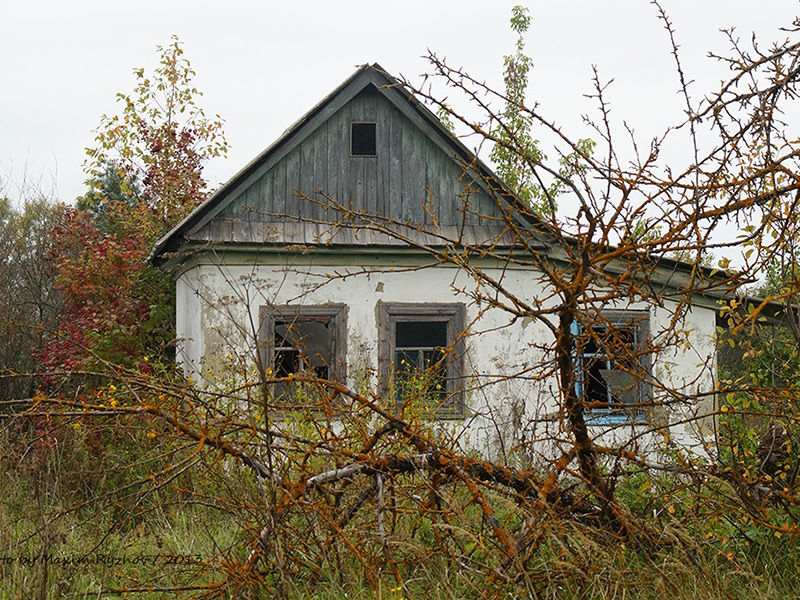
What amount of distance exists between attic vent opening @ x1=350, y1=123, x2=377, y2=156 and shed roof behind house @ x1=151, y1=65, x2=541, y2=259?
0.67 feet

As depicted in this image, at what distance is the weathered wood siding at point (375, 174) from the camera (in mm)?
10258

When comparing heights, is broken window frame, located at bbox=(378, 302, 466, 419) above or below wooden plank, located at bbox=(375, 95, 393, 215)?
below

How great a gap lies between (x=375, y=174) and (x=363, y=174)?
5.6 inches

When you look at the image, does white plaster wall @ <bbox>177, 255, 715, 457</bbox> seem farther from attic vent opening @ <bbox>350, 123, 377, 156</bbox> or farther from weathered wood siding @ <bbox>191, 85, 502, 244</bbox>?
attic vent opening @ <bbox>350, 123, 377, 156</bbox>

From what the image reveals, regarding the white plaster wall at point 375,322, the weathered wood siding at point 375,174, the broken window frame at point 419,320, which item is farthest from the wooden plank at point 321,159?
the broken window frame at point 419,320

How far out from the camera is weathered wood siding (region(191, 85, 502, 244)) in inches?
404

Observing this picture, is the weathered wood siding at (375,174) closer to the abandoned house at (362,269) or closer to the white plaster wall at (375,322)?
the abandoned house at (362,269)

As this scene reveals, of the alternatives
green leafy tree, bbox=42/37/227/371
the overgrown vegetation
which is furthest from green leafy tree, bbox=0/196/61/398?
the overgrown vegetation

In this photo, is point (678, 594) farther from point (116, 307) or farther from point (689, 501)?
point (116, 307)

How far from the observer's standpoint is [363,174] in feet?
34.2

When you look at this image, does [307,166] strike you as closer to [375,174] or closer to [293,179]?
[293,179]

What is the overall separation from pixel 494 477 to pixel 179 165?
48.2ft

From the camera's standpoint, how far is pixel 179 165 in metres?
17.2

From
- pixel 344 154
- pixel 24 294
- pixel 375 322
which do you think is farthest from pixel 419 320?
pixel 24 294
